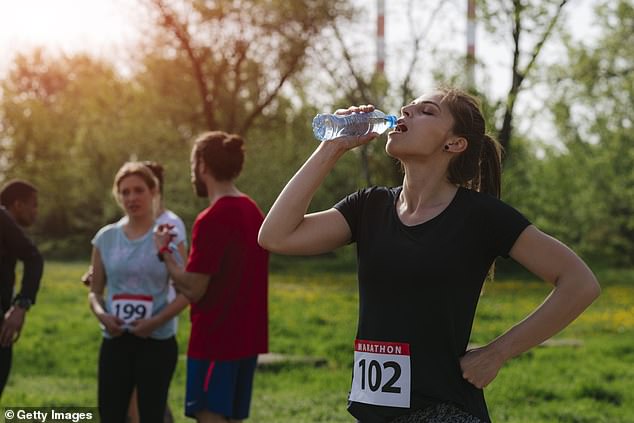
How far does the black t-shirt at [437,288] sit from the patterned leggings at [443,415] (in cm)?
2

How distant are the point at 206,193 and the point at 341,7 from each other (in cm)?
2460

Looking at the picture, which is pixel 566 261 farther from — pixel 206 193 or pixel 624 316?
pixel 624 316

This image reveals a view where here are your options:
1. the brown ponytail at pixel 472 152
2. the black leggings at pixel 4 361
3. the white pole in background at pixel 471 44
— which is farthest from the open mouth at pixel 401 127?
the white pole in background at pixel 471 44

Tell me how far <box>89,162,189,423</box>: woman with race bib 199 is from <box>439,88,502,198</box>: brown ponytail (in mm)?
2558

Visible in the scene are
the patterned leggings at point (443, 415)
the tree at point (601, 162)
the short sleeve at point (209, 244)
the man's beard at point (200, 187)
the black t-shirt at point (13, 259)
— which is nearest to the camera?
the patterned leggings at point (443, 415)

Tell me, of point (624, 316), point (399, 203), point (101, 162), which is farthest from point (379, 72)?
point (399, 203)

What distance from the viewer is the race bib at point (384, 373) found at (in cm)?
314

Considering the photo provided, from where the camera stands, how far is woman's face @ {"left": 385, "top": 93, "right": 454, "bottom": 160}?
10.7ft

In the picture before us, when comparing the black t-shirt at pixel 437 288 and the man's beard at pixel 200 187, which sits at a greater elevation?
the man's beard at pixel 200 187

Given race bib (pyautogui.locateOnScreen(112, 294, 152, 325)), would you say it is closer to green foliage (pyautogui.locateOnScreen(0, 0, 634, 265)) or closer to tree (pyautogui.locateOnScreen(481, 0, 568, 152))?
tree (pyautogui.locateOnScreen(481, 0, 568, 152))

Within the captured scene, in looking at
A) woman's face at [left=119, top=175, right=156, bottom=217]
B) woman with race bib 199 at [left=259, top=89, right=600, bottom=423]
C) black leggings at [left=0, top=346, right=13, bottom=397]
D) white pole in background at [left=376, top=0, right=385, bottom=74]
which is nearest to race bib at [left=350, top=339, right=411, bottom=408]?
woman with race bib 199 at [left=259, top=89, right=600, bottom=423]

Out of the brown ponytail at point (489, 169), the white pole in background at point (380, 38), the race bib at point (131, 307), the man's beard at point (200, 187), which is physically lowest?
the race bib at point (131, 307)

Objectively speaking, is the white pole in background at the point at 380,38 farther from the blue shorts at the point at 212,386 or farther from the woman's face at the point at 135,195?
the blue shorts at the point at 212,386

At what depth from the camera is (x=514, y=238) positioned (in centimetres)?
314
